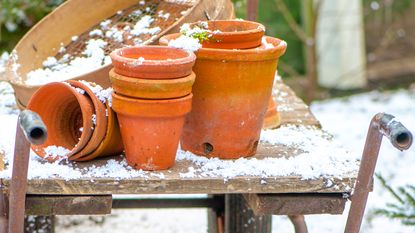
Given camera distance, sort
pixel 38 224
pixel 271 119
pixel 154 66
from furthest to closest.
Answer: pixel 38 224 → pixel 271 119 → pixel 154 66

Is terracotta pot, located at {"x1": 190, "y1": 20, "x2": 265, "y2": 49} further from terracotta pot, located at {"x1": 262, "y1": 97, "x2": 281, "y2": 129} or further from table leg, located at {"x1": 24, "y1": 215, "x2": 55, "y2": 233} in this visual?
A: table leg, located at {"x1": 24, "y1": 215, "x2": 55, "y2": 233}

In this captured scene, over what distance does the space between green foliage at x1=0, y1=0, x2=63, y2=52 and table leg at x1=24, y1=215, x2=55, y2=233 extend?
132cm

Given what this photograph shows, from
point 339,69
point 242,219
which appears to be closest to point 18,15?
point 242,219

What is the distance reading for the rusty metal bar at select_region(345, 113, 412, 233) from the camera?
1.58 m

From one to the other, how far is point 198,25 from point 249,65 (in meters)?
0.22

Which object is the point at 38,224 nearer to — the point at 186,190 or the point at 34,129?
the point at 186,190

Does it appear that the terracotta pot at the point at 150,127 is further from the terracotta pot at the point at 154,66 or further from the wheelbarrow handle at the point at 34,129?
→ the wheelbarrow handle at the point at 34,129

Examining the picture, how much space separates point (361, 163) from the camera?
1719 mm

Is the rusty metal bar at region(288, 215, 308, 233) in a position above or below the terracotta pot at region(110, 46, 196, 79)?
below

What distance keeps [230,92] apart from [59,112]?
46cm

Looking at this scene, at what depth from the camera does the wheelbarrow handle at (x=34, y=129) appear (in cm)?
150

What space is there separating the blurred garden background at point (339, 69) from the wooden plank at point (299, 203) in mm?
1921

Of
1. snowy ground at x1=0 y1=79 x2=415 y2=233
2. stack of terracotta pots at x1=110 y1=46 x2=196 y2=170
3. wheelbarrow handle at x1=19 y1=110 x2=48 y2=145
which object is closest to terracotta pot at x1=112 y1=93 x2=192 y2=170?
stack of terracotta pots at x1=110 y1=46 x2=196 y2=170

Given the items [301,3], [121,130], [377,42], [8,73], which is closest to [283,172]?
[121,130]
